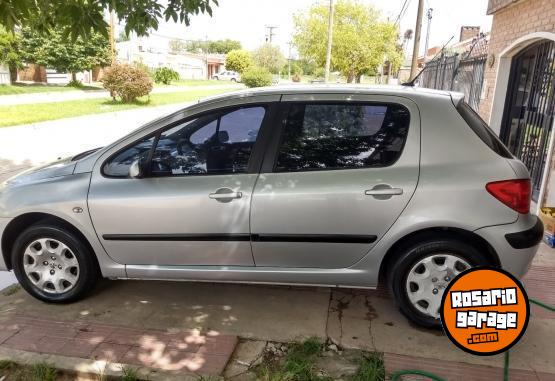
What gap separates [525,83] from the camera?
301 inches

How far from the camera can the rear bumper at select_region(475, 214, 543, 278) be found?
3006 mm

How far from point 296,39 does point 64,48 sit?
51.9 ft

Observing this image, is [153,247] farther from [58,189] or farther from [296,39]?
[296,39]

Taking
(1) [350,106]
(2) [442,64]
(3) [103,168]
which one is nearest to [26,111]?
(2) [442,64]

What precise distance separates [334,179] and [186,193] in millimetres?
1052

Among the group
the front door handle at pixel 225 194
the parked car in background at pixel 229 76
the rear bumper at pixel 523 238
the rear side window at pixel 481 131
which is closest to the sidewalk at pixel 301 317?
the rear bumper at pixel 523 238

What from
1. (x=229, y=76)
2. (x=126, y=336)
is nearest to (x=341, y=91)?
(x=126, y=336)

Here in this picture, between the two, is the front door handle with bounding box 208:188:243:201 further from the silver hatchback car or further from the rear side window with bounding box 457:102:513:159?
the rear side window with bounding box 457:102:513:159

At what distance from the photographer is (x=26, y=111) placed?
17.4m

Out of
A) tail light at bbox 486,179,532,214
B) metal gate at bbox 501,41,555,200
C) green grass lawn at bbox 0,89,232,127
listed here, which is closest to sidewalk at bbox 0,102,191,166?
green grass lawn at bbox 0,89,232,127

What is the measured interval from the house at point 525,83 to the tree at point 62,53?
27.6 metres

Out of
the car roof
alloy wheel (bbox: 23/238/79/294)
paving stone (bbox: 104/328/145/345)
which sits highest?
the car roof

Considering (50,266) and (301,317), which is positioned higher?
(50,266)

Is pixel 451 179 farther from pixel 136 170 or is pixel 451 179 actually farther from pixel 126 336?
pixel 126 336
